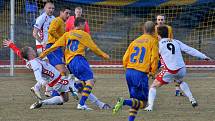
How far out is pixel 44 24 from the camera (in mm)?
15312

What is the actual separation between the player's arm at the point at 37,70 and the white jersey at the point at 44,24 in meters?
3.21

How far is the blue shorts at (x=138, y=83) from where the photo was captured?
10164 millimetres

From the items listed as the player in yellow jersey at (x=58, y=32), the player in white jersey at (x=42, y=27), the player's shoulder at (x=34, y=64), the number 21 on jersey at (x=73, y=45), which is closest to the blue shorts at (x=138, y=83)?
the number 21 on jersey at (x=73, y=45)

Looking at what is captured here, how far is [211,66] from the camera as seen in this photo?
2341 centimetres

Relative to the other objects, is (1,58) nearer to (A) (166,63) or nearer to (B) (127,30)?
(B) (127,30)

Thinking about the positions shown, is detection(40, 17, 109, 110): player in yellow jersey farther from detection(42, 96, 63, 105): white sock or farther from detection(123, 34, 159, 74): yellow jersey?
detection(123, 34, 159, 74): yellow jersey

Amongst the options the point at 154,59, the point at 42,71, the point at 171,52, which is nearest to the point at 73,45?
the point at 42,71

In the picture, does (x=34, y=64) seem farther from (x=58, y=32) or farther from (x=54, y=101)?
(x=58, y=32)

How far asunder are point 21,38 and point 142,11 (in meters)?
4.76

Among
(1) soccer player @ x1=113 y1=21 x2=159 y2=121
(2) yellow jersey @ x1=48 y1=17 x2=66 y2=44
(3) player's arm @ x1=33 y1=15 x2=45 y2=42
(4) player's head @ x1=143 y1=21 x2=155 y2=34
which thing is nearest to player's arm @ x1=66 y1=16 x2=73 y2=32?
(3) player's arm @ x1=33 y1=15 x2=45 y2=42

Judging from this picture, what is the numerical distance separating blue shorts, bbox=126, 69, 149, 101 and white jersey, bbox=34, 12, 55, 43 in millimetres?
5292

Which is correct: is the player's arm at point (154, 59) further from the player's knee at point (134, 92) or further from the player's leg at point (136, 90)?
the player's knee at point (134, 92)

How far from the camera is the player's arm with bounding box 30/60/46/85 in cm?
1185

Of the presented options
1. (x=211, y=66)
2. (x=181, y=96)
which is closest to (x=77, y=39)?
(x=181, y=96)
